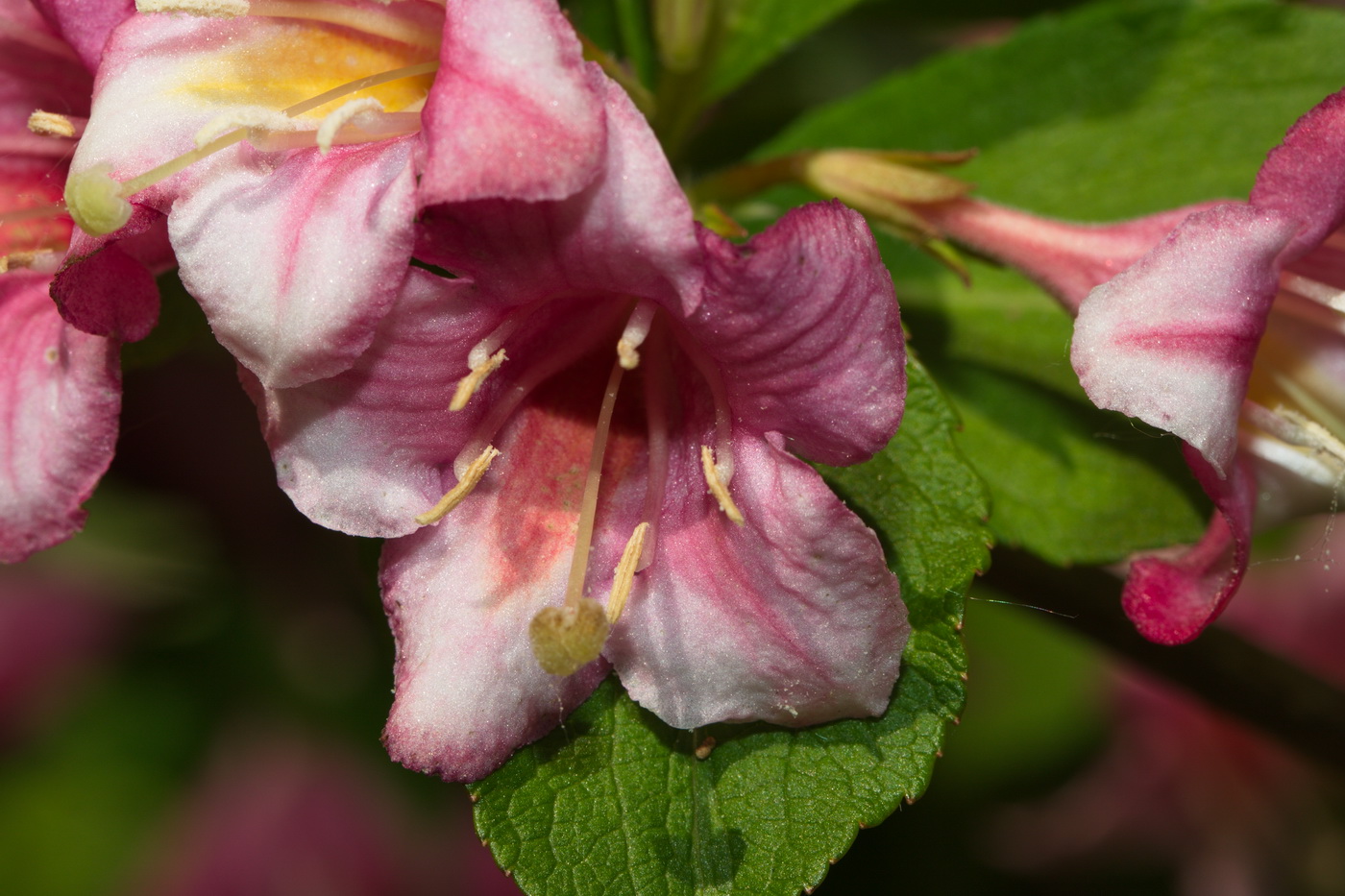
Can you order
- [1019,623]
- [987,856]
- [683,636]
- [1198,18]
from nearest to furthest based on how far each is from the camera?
[683,636], [1198,18], [987,856], [1019,623]

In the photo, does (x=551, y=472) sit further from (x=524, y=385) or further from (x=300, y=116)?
(x=300, y=116)

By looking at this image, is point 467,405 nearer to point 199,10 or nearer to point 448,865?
point 199,10

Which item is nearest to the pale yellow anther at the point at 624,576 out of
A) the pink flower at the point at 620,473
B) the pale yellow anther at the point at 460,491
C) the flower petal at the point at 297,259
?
the pink flower at the point at 620,473

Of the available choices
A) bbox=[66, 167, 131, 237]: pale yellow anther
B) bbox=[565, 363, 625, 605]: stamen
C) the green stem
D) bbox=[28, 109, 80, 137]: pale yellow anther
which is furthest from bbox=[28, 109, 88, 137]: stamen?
the green stem

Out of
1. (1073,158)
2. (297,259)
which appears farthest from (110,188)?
(1073,158)


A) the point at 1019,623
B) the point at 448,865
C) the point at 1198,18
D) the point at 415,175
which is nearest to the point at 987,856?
the point at 1019,623

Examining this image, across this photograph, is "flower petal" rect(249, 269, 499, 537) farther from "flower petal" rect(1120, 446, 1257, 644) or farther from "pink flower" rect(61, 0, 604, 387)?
"flower petal" rect(1120, 446, 1257, 644)
